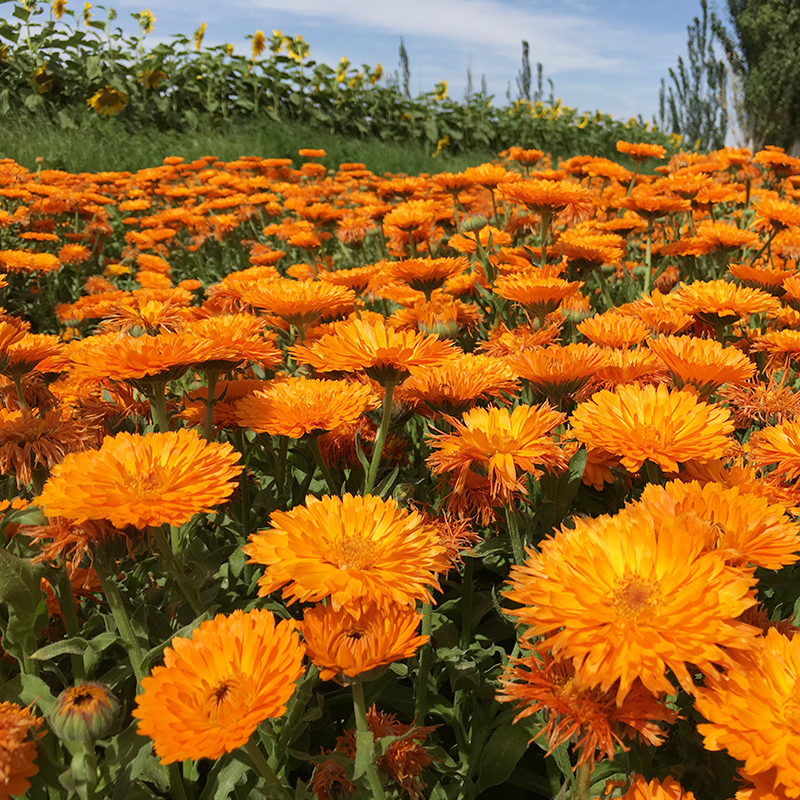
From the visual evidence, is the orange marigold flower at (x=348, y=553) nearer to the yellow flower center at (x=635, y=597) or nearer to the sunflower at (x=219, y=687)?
the sunflower at (x=219, y=687)

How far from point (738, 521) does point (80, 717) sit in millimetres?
986

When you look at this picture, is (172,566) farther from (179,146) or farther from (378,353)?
(179,146)

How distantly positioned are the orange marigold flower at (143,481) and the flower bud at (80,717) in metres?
0.25

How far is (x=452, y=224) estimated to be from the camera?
4.05m

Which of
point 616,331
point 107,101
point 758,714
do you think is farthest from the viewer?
point 107,101

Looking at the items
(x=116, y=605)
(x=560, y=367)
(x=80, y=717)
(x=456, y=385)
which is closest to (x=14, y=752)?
(x=80, y=717)

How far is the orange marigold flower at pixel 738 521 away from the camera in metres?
0.84

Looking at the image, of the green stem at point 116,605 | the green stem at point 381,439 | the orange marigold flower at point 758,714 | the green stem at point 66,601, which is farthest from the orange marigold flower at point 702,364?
the green stem at point 66,601

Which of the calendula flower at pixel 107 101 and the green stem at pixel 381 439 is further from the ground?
the calendula flower at pixel 107 101

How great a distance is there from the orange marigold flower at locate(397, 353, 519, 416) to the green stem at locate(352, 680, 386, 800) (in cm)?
71

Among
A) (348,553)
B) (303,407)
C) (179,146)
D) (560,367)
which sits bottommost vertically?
(348,553)

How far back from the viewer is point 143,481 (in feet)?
3.41

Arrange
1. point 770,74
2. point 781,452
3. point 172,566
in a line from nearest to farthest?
1. point 172,566
2. point 781,452
3. point 770,74

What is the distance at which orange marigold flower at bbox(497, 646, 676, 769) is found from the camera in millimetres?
708
